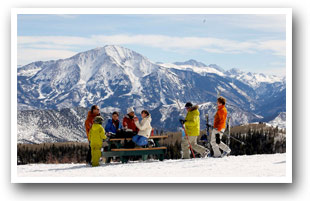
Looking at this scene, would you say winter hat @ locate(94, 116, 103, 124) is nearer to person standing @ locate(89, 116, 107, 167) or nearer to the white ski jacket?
person standing @ locate(89, 116, 107, 167)

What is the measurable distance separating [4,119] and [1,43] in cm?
251

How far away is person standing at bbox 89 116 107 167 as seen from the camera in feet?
61.0

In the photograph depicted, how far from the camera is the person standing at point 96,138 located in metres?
18.6

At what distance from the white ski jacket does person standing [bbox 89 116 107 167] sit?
130cm

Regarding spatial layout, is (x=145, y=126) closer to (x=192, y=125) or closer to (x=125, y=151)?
(x=125, y=151)

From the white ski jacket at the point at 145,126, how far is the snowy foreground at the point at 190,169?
1077mm

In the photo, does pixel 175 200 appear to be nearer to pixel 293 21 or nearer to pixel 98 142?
pixel 98 142

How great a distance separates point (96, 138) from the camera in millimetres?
18766

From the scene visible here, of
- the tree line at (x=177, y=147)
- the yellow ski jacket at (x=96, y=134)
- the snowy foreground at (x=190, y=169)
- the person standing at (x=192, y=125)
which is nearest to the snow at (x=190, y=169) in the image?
the snowy foreground at (x=190, y=169)

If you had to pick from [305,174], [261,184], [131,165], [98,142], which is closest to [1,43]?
[98,142]

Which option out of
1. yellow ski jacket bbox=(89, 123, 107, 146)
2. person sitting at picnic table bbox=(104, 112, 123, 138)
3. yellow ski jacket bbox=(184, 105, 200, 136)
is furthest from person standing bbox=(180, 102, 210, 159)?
yellow ski jacket bbox=(89, 123, 107, 146)

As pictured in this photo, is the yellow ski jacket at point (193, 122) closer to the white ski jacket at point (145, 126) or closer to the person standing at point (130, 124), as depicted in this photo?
A: the white ski jacket at point (145, 126)
